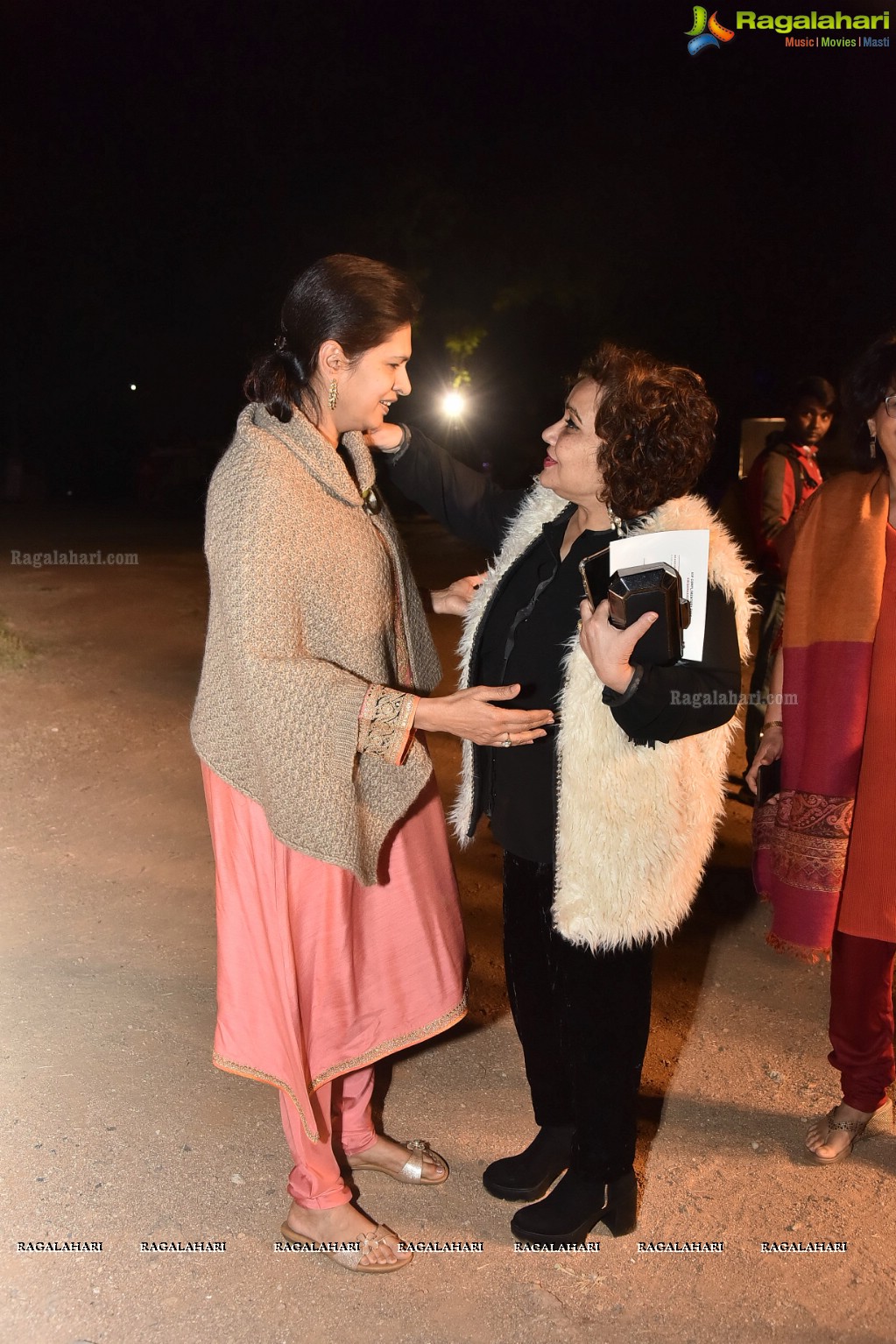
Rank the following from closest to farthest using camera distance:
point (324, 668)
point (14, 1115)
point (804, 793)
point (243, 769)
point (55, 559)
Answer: point (324, 668), point (243, 769), point (804, 793), point (14, 1115), point (55, 559)

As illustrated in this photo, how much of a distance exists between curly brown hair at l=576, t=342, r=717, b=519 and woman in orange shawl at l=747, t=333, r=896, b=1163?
663mm

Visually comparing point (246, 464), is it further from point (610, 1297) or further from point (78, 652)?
point (78, 652)

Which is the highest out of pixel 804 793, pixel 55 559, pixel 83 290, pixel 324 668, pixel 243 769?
pixel 83 290

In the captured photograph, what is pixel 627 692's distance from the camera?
2215 millimetres

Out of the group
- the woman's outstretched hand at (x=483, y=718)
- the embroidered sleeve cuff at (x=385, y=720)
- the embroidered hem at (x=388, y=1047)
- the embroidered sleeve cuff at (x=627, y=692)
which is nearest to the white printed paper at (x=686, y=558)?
the embroidered sleeve cuff at (x=627, y=692)

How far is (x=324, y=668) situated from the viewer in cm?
228

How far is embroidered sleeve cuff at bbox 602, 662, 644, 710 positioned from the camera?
7.23 feet

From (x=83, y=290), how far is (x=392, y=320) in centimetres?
2328

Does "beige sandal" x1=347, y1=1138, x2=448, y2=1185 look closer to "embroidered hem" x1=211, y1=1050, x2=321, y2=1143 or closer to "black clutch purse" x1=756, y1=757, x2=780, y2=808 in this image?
"embroidered hem" x1=211, y1=1050, x2=321, y2=1143

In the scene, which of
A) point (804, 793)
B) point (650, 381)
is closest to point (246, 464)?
point (650, 381)

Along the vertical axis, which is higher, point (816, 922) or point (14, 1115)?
point (816, 922)

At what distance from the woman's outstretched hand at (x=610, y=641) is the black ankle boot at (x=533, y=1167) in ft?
4.54

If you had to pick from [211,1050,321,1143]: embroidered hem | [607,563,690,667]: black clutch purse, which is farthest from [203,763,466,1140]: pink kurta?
[607,563,690,667]: black clutch purse

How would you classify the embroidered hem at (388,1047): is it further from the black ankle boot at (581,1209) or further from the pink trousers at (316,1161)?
the black ankle boot at (581,1209)
